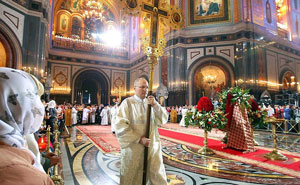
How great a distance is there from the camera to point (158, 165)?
7.22ft

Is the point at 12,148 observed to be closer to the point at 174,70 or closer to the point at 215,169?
the point at 215,169

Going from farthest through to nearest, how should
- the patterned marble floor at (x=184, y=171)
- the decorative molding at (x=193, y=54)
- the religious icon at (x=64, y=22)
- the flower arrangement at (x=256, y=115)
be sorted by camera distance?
the religious icon at (x=64, y=22)
the decorative molding at (x=193, y=54)
the flower arrangement at (x=256, y=115)
the patterned marble floor at (x=184, y=171)

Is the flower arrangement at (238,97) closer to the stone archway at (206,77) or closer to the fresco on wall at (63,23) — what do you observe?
the stone archway at (206,77)

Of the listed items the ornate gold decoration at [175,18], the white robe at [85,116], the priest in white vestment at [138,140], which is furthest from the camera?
the white robe at [85,116]

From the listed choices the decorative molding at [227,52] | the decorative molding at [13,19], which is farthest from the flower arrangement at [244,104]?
the decorative molding at [13,19]

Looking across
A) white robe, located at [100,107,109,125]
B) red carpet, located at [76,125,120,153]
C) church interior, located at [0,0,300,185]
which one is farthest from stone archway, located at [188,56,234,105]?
red carpet, located at [76,125,120,153]

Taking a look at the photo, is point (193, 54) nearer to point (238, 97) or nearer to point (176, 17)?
point (238, 97)

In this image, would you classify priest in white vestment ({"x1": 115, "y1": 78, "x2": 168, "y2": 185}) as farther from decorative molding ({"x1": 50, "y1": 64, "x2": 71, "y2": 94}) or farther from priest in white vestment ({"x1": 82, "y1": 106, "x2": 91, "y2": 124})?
decorative molding ({"x1": 50, "y1": 64, "x2": 71, "y2": 94})

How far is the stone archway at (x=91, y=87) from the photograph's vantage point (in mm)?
19203

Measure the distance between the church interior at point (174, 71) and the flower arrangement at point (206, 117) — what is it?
4 centimetres

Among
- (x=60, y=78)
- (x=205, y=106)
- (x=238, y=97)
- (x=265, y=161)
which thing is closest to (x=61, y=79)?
(x=60, y=78)

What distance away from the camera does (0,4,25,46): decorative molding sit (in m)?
8.56

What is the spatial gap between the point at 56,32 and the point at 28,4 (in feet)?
33.3

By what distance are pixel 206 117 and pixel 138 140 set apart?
9.71 ft
